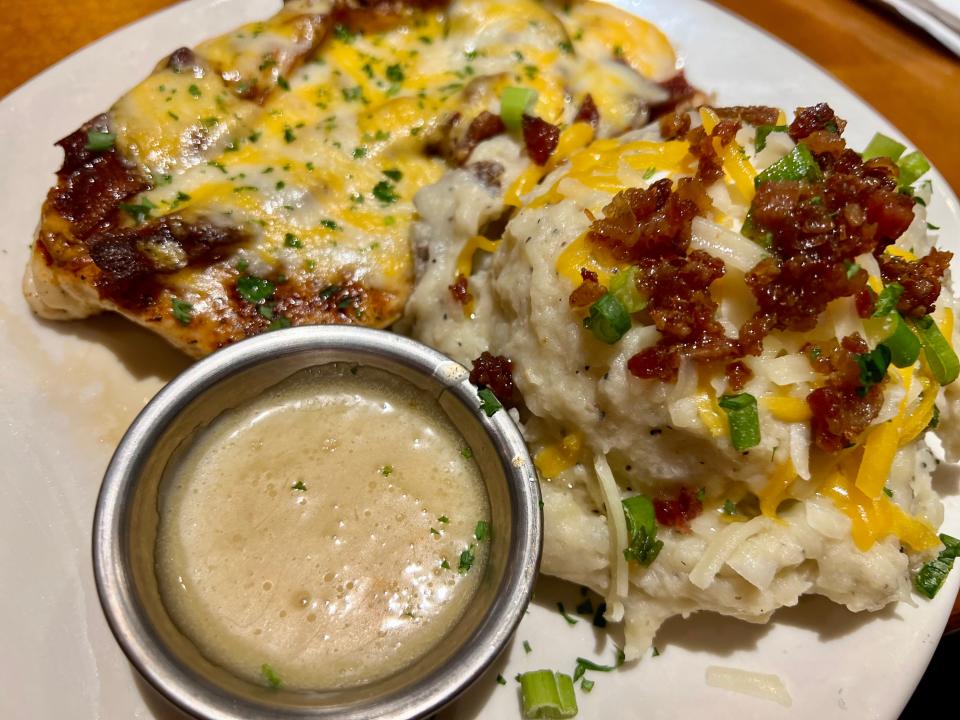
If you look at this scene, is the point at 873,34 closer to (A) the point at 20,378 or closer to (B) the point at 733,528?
(B) the point at 733,528

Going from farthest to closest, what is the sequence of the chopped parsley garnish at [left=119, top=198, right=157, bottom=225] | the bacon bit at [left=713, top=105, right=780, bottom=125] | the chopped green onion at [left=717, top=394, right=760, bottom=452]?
the chopped parsley garnish at [left=119, top=198, right=157, bottom=225], the bacon bit at [left=713, top=105, right=780, bottom=125], the chopped green onion at [left=717, top=394, right=760, bottom=452]

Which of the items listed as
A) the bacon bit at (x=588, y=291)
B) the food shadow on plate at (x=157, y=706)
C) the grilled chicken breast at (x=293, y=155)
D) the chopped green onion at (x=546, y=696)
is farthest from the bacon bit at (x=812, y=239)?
the food shadow on plate at (x=157, y=706)

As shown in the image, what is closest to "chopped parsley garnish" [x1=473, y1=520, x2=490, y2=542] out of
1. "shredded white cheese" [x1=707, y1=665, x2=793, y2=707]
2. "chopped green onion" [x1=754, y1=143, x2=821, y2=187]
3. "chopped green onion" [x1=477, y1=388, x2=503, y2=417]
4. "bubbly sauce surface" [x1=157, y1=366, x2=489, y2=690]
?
"bubbly sauce surface" [x1=157, y1=366, x2=489, y2=690]

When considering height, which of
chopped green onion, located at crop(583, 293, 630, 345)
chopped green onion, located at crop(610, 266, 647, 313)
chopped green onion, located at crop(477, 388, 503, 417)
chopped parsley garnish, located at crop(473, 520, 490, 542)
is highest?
chopped green onion, located at crop(610, 266, 647, 313)

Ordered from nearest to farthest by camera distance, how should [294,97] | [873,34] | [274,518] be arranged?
1. [274,518]
2. [294,97]
3. [873,34]

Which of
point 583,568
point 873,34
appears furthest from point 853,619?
point 873,34

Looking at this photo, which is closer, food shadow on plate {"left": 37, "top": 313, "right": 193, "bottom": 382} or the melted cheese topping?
the melted cheese topping

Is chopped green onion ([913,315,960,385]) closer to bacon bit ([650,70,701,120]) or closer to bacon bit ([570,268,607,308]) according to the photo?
bacon bit ([570,268,607,308])
